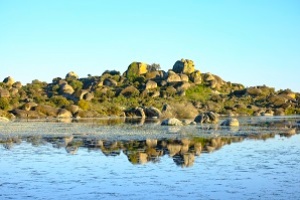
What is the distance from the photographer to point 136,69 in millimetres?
126125

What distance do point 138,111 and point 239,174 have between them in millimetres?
64113

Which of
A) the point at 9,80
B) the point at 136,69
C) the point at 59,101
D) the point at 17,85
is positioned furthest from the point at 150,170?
the point at 136,69

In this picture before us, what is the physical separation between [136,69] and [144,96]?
80.1 feet

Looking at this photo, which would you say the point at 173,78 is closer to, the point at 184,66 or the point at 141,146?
the point at 184,66

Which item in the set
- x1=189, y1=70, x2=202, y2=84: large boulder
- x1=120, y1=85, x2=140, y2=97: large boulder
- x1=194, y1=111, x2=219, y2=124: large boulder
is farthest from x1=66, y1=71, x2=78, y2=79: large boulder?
x1=194, y1=111, x2=219, y2=124: large boulder

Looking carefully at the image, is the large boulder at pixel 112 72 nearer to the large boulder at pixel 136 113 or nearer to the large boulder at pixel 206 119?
the large boulder at pixel 136 113

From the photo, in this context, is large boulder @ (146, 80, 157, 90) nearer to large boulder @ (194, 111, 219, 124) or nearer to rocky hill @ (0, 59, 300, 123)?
rocky hill @ (0, 59, 300, 123)

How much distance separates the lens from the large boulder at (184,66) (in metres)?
126

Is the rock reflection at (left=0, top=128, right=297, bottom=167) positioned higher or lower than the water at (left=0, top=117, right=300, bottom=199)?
higher

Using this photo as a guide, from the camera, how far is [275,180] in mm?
15453

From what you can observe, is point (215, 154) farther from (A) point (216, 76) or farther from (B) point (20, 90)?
(A) point (216, 76)

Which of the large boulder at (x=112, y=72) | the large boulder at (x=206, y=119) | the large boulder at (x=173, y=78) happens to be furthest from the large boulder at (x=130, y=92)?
the large boulder at (x=206, y=119)

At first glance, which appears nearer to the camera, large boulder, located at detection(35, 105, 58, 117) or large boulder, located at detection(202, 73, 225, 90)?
large boulder, located at detection(35, 105, 58, 117)

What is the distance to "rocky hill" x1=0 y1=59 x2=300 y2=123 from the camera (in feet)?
254
